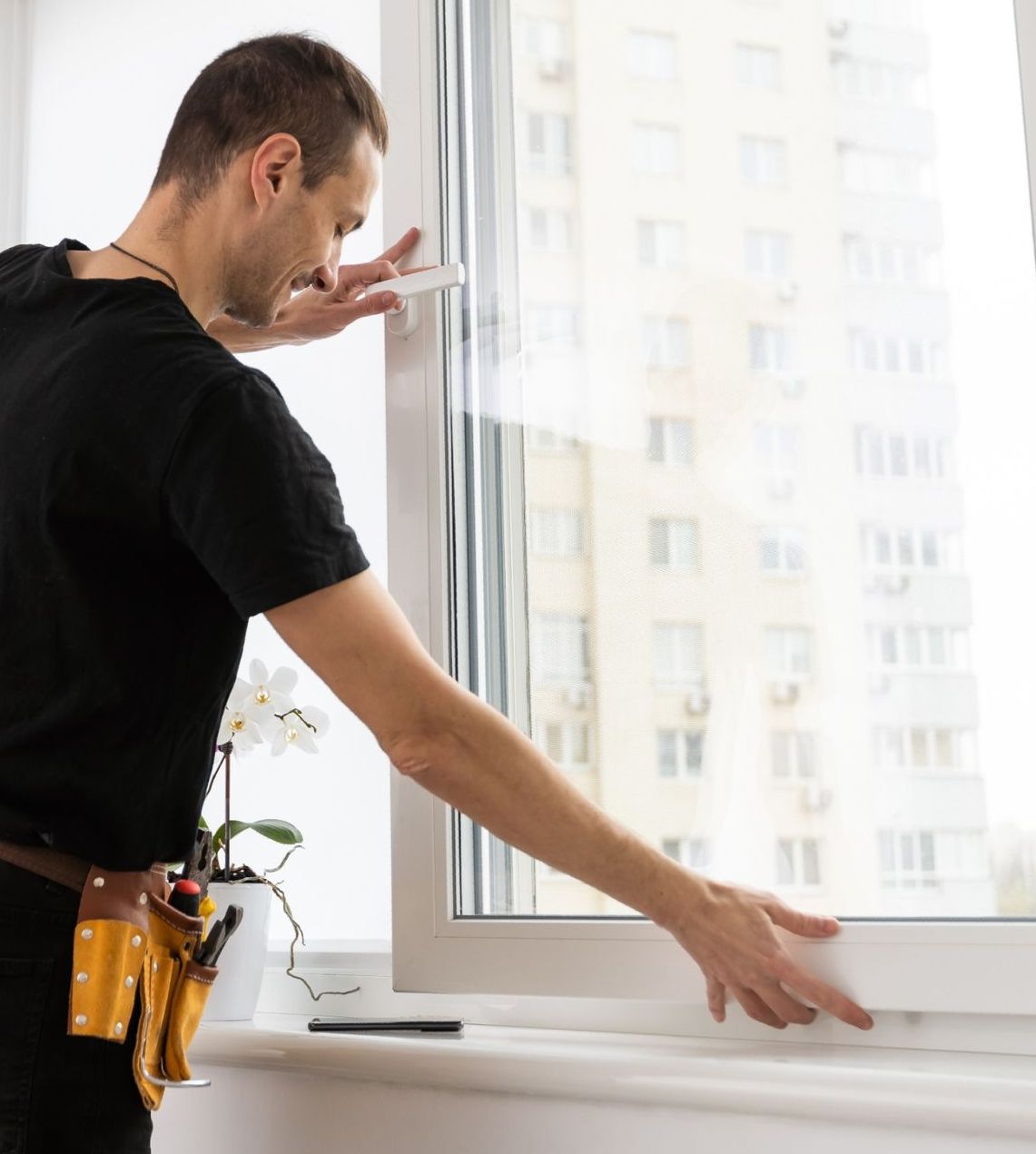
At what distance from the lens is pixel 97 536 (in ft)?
3.29

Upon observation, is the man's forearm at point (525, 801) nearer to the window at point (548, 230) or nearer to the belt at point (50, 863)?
the belt at point (50, 863)

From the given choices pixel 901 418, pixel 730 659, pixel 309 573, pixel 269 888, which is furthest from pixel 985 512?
pixel 269 888

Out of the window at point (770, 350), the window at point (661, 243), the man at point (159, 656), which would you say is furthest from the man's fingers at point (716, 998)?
the window at point (661, 243)

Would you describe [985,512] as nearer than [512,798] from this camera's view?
No

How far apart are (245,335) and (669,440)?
52 centimetres

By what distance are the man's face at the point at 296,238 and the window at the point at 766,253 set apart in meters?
0.36

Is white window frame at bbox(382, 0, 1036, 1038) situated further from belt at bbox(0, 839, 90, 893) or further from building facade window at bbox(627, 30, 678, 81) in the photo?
belt at bbox(0, 839, 90, 893)

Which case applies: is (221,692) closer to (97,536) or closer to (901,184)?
(97,536)

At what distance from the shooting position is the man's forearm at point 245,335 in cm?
148

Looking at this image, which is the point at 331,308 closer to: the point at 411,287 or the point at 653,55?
the point at 411,287

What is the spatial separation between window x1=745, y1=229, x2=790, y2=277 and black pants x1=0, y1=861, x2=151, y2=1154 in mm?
807

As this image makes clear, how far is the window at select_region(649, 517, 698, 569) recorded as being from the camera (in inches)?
49.6

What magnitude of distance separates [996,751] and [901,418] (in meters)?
0.29

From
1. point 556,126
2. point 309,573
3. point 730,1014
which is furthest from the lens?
point 556,126
